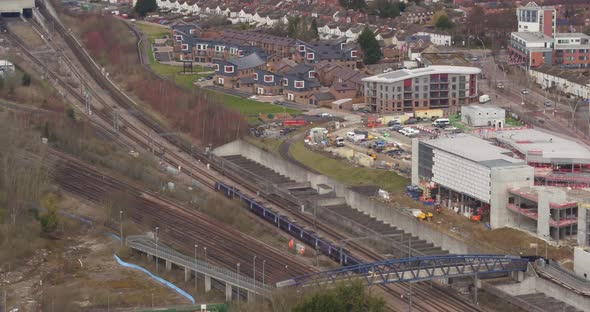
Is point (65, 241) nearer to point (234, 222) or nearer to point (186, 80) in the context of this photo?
point (234, 222)

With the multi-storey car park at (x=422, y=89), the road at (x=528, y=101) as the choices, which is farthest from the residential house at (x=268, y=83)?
the road at (x=528, y=101)

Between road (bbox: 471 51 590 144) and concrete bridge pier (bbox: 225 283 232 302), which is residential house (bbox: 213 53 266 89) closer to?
road (bbox: 471 51 590 144)

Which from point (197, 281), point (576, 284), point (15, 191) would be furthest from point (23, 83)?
point (576, 284)

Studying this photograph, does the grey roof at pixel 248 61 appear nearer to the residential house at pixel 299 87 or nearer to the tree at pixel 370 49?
the residential house at pixel 299 87

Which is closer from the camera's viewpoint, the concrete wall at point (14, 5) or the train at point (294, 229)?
the train at point (294, 229)

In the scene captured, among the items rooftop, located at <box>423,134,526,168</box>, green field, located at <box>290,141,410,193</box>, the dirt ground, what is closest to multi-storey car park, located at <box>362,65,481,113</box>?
green field, located at <box>290,141,410,193</box>
